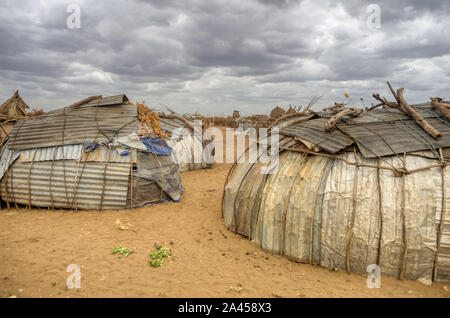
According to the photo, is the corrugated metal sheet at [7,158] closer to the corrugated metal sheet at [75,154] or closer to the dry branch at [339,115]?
the corrugated metal sheet at [75,154]

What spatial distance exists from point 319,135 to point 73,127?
699 cm

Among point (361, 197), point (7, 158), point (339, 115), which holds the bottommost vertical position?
point (361, 197)

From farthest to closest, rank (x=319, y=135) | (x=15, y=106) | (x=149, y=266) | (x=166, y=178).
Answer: (x=15, y=106) → (x=166, y=178) → (x=319, y=135) → (x=149, y=266)

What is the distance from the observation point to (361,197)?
15.1 feet

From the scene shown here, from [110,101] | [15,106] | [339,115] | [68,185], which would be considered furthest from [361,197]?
[15,106]

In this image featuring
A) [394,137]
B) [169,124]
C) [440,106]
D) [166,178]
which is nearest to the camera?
[394,137]

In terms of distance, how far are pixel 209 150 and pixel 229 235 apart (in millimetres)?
7885

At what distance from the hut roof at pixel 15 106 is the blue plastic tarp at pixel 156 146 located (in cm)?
709

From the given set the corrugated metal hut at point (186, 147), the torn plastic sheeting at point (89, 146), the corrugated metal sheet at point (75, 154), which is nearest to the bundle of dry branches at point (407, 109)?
the corrugated metal sheet at point (75, 154)

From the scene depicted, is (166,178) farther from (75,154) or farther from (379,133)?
(379,133)

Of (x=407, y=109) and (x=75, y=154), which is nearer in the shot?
(x=407, y=109)

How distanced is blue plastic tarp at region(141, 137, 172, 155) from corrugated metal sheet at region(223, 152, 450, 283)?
13.1 feet

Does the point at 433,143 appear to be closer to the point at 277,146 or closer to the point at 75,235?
the point at 277,146

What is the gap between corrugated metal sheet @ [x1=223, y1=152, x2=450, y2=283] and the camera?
4320mm
